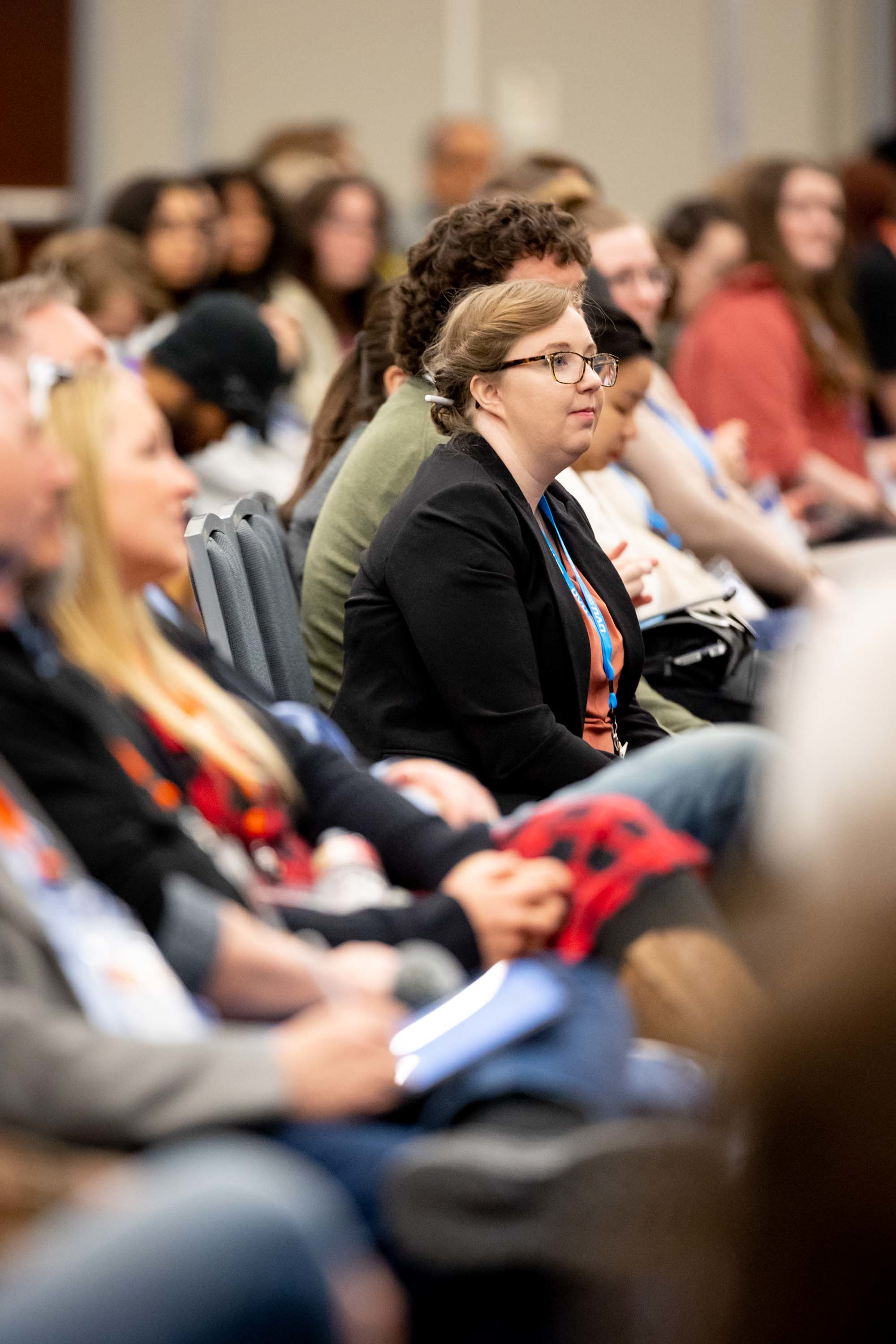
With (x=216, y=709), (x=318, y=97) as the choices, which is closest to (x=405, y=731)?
(x=216, y=709)

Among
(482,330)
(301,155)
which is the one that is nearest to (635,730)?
(482,330)

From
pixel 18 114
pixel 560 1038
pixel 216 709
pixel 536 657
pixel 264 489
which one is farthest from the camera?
pixel 18 114

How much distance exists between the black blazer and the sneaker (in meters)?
1.10

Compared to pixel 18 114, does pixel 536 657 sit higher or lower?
lower

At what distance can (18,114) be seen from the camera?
30.6ft

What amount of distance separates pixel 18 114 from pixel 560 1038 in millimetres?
8836

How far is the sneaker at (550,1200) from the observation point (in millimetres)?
1157

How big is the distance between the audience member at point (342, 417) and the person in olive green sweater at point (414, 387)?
168 millimetres

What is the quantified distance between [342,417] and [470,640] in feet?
3.84

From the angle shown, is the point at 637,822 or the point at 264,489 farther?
the point at 264,489

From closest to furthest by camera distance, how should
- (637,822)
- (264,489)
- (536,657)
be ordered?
1. (637,822)
2. (536,657)
3. (264,489)

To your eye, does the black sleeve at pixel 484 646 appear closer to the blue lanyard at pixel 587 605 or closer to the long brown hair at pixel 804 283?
the blue lanyard at pixel 587 605

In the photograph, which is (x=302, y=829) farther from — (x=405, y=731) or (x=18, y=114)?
(x=18, y=114)

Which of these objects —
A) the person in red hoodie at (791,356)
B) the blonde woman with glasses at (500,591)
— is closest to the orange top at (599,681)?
the blonde woman with glasses at (500,591)
